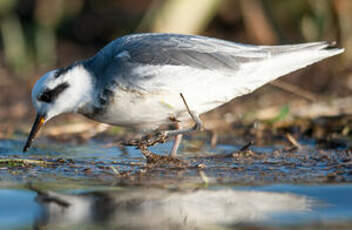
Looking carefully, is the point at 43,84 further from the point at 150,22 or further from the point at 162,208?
the point at 150,22

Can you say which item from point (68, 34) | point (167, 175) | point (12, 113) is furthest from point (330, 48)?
point (68, 34)

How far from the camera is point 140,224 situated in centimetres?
325

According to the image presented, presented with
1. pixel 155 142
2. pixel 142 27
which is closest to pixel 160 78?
pixel 155 142

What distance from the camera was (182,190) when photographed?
3994 millimetres

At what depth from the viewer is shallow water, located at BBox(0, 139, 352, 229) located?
132 inches

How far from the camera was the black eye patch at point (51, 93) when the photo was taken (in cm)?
523

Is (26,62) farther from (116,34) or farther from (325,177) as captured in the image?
(325,177)

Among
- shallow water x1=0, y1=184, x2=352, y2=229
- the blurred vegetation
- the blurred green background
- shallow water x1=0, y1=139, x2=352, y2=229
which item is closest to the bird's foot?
shallow water x1=0, y1=139, x2=352, y2=229

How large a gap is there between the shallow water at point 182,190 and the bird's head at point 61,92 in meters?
0.43

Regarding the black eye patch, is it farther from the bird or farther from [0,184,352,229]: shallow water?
[0,184,352,229]: shallow water

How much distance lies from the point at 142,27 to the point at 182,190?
508 cm

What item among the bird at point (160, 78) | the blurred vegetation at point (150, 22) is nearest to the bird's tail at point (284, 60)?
the bird at point (160, 78)

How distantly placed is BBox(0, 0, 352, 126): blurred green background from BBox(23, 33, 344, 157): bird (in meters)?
1.71

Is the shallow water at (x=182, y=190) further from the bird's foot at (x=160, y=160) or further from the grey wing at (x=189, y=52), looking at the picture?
the grey wing at (x=189, y=52)
